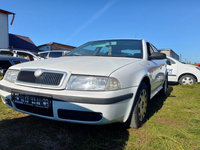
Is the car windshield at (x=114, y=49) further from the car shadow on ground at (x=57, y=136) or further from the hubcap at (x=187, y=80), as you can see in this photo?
the hubcap at (x=187, y=80)

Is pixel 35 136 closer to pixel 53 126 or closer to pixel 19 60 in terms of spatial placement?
pixel 53 126

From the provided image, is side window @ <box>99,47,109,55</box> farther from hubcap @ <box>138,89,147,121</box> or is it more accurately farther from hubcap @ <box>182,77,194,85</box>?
hubcap @ <box>182,77,194,85</box>

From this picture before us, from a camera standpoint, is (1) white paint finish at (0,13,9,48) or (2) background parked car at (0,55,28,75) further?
(1) white paint finish at (0,13,9,48)

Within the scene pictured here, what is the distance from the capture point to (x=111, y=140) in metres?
1.88

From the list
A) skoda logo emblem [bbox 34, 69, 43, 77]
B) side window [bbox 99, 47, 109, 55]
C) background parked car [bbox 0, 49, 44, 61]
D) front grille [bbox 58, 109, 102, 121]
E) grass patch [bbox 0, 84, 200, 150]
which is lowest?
grass patch [bbox 0, 84, 200, 150]

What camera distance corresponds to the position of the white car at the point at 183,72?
22.3 ft

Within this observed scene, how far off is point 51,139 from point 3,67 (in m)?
4.79

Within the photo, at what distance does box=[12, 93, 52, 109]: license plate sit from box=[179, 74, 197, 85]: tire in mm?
6585

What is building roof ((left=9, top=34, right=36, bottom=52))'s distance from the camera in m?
22.9

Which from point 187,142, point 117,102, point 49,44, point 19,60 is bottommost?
point 187,142

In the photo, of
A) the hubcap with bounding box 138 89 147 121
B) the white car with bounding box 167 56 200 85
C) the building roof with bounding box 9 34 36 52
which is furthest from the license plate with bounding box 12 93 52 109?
the building roof with bounding box 9 34 36 52

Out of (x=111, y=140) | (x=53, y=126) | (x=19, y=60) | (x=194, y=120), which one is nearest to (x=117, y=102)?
(x=111, y=140)

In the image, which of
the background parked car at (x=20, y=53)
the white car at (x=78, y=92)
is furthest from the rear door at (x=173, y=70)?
the background parked car at (x=20, y=53)

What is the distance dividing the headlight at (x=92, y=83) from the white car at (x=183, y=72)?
587 cm
